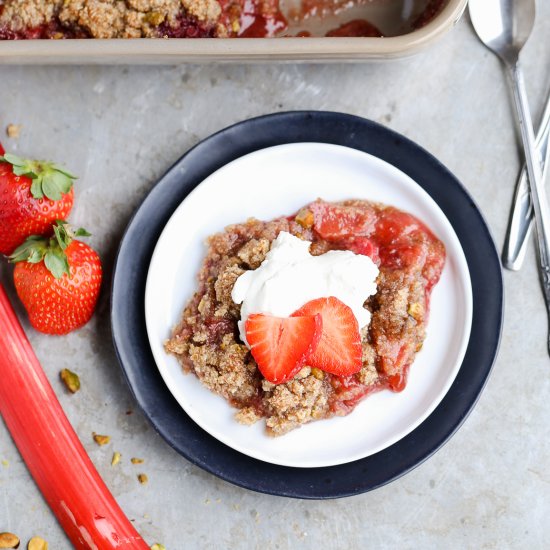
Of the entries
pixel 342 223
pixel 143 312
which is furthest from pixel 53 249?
pixel 342 223

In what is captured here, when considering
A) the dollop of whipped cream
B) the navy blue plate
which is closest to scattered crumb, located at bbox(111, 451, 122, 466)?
the navy blue plate

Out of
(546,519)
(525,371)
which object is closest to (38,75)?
(525,371)

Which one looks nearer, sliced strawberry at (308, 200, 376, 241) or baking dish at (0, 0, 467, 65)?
baking dish at (0, 0, 467, 65)

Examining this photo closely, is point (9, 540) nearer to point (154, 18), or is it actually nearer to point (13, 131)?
point (13, 131)

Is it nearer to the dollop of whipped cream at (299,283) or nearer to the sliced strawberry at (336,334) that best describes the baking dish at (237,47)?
the dollop of whipped cream at (299,283)

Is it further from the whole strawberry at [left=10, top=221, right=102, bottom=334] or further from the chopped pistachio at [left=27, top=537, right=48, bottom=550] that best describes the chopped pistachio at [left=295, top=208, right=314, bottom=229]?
the chopped pistachio at [left=27, top=537, right=48, bottom=550]

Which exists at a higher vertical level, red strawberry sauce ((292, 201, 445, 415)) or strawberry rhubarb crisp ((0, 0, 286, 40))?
strawberry rhubarb crisp ((0, 0, 286, 40))

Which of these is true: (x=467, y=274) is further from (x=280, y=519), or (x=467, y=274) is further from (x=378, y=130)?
(x=280, y=519)
